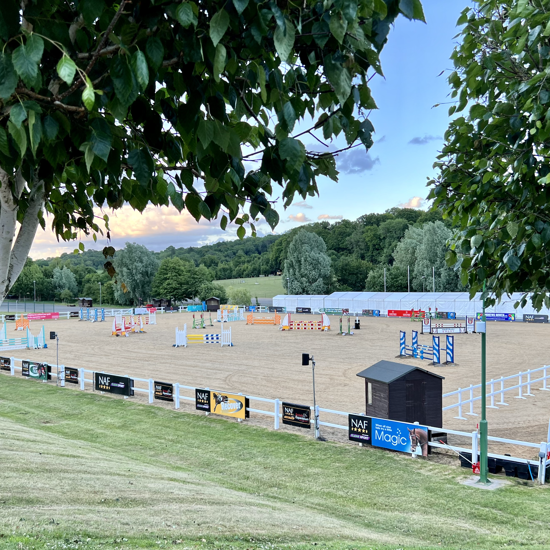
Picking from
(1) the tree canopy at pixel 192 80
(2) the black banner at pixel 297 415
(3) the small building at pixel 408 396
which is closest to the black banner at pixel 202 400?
(2) the black banner at pixel 297 415

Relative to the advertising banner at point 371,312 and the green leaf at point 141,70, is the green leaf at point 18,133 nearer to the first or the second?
the green leaf at point 141,70

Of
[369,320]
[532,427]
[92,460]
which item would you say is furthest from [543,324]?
[92,460]

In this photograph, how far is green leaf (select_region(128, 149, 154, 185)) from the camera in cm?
299

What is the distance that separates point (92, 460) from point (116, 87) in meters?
11.8

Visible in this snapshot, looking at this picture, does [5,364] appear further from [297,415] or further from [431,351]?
[431,351]

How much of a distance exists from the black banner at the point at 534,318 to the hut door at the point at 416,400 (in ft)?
150

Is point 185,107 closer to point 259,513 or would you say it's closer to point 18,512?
point 18,512

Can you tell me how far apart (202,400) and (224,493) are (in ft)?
29.2

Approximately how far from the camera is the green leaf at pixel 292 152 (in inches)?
108

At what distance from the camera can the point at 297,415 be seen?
668 inches

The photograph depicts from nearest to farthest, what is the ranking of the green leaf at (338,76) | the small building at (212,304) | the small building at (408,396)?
the green leaf at (338,76)
the small building at (408,396)
the small building at (212,304)

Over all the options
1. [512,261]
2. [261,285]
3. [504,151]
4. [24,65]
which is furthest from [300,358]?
[261,285]

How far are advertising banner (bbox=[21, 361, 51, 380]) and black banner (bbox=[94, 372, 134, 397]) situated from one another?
4.26m

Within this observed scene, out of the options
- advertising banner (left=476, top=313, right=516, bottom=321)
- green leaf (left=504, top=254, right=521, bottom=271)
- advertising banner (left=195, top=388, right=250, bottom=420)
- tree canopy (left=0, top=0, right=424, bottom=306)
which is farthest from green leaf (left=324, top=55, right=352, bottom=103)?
advertising banner (left=476, top=313, right=516, bottom=321)
